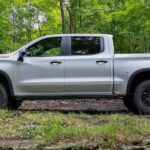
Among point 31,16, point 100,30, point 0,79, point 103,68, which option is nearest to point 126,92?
point 103,68

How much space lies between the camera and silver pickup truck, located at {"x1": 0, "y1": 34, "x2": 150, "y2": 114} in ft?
30.7

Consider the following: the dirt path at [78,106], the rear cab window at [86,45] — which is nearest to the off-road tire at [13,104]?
the dirt path at [78,106]

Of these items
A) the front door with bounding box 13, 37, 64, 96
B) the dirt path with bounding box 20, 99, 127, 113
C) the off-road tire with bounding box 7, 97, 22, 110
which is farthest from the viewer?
the dirt path with bounding box 20, 99, 127, 113

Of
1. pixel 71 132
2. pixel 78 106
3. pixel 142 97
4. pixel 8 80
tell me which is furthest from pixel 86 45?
pixel 71 132

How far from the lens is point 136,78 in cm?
947

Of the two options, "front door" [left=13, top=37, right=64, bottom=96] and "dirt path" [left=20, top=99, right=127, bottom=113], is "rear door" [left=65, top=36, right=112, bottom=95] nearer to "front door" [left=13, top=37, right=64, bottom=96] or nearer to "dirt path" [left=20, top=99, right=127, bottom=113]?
"front door" [left=13, top=37, right=64, bottom=96]

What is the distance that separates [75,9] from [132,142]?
61.6 ft

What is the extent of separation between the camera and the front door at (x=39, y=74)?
9453 mm

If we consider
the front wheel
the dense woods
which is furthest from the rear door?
the dense woods

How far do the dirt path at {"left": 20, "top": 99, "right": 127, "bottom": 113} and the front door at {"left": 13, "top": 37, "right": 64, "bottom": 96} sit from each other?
0.92 meters

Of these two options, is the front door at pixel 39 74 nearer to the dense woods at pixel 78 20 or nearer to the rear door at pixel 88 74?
the rear door at pixel 88 74

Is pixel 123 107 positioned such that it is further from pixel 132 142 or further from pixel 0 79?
pixel 132 142

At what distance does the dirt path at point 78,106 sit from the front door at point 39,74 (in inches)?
36.3

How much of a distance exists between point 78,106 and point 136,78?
94.7 inches
